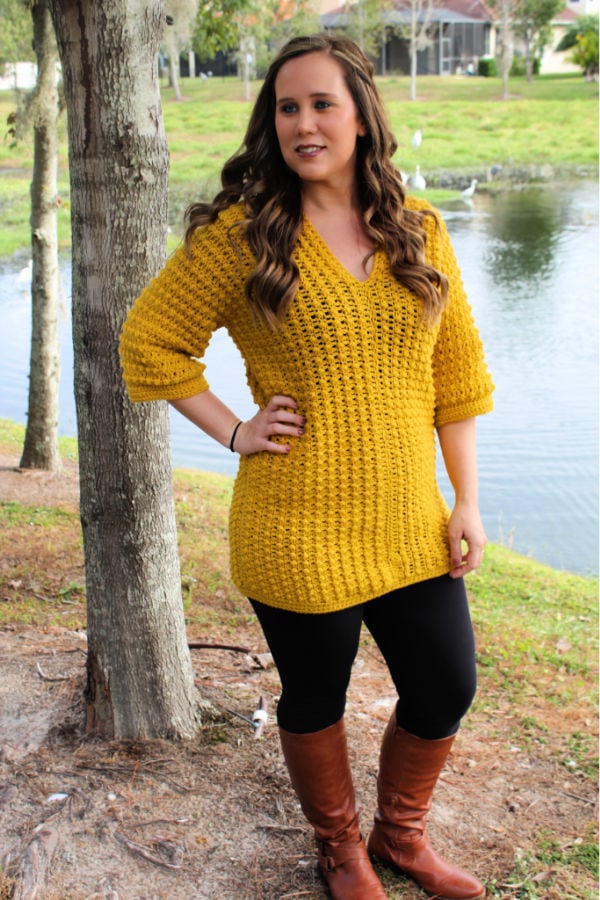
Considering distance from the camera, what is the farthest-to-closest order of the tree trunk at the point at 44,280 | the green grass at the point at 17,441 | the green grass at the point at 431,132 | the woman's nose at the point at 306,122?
1. the green grass at the point at 431,132
2. the green grass at the point at 17,441
3. the tree trunk at the point at 44,280
4. the woman's nose at the point at 306,122

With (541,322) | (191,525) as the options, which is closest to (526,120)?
(541,322)

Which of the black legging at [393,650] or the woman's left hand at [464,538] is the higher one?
the woman's left hand at [464,538]

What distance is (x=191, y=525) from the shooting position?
16.3ft

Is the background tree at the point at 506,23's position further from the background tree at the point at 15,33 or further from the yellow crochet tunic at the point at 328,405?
the yellow crochet tunic at the point at 328,405

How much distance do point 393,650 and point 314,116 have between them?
1073 millimetres

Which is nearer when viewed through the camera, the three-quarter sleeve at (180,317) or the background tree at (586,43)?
the three-quarter sleeve at (180,317)

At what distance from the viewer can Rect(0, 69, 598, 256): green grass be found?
61.8ft

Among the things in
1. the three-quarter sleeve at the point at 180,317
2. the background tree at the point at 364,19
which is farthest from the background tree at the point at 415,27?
the three-quarter sleeve at the point at 180,317

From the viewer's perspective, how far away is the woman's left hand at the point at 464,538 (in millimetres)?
2020

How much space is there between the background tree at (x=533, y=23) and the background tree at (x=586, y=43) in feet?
3.52

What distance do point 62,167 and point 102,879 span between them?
19.4 metres

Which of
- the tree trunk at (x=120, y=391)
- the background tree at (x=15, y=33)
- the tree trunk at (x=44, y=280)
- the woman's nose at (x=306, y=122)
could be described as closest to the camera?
the woman's nose at (x=306, y=122)

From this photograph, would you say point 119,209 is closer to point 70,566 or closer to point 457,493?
point 457,493

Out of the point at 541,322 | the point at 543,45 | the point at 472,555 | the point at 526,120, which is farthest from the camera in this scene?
the point at 543,45
